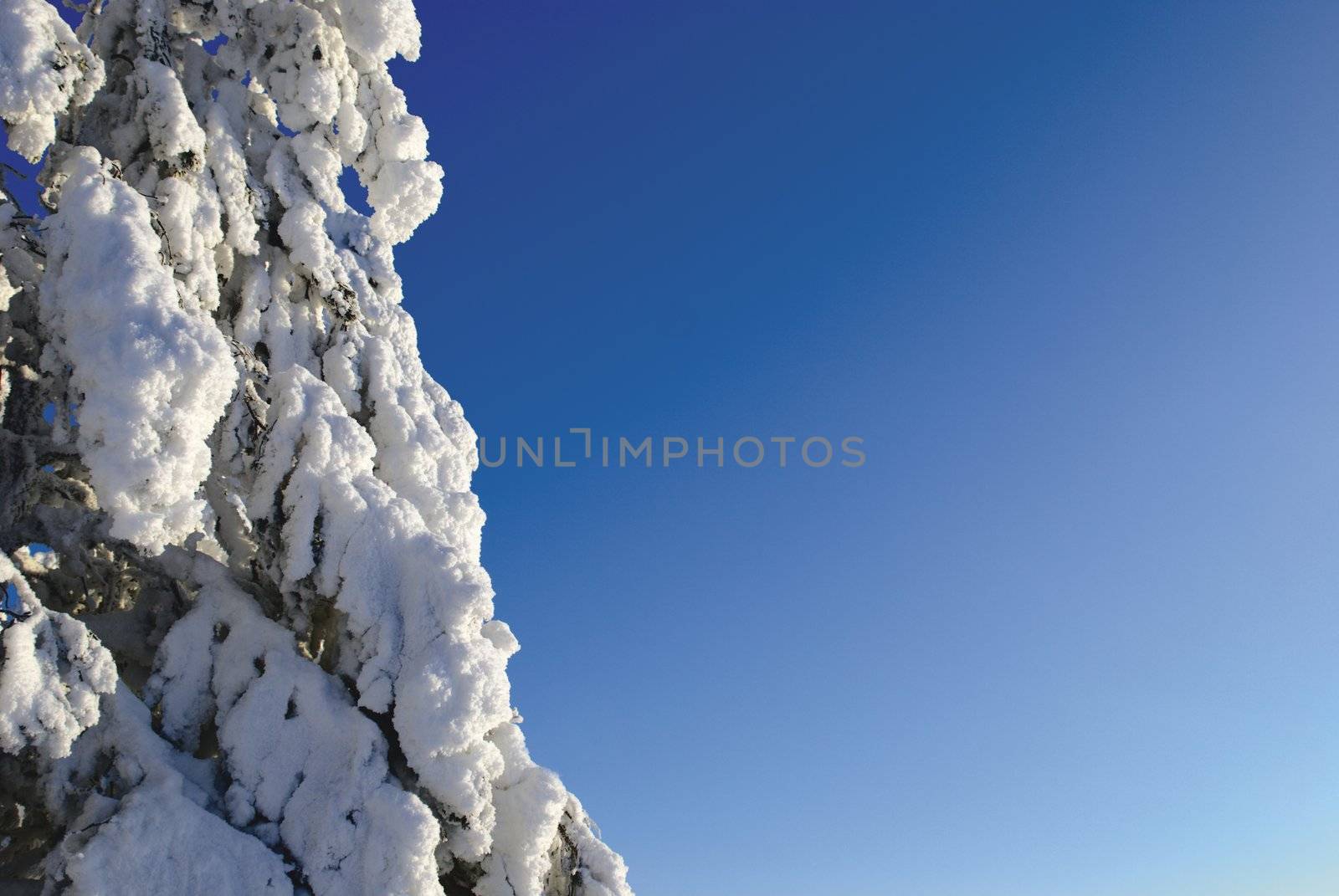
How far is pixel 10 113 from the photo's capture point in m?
6.11

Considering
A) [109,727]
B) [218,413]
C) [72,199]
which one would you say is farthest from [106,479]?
[72,199]

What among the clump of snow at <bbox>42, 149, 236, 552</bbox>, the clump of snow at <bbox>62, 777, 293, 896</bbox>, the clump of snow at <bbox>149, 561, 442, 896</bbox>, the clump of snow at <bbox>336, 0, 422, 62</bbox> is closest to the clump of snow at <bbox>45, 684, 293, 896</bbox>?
the clump of snow at <bbox>62, 777, 293, 896</bbox>

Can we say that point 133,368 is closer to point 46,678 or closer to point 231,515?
point 46,678

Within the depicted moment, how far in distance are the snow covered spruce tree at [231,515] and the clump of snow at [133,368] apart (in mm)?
19

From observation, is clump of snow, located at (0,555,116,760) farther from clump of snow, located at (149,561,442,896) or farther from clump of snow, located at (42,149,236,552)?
clump of snow, located at (149,561,442,896)

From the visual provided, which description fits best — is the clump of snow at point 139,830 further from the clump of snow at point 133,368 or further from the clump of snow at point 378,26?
the clump of snow at point 378,26

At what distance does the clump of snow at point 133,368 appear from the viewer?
17.9 ft

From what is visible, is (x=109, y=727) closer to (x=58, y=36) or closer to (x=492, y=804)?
(x=492, y=804)

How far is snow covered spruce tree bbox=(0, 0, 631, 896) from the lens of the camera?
18.1 feet

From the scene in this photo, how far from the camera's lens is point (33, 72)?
612 cm

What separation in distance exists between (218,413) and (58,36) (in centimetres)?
290

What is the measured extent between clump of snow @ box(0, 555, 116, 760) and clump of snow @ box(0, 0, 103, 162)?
2734mm

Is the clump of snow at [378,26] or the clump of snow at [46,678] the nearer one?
the clump of snow at [46,678]

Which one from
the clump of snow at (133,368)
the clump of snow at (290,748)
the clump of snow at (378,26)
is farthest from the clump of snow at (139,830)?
the clump of snow at (378,26)
